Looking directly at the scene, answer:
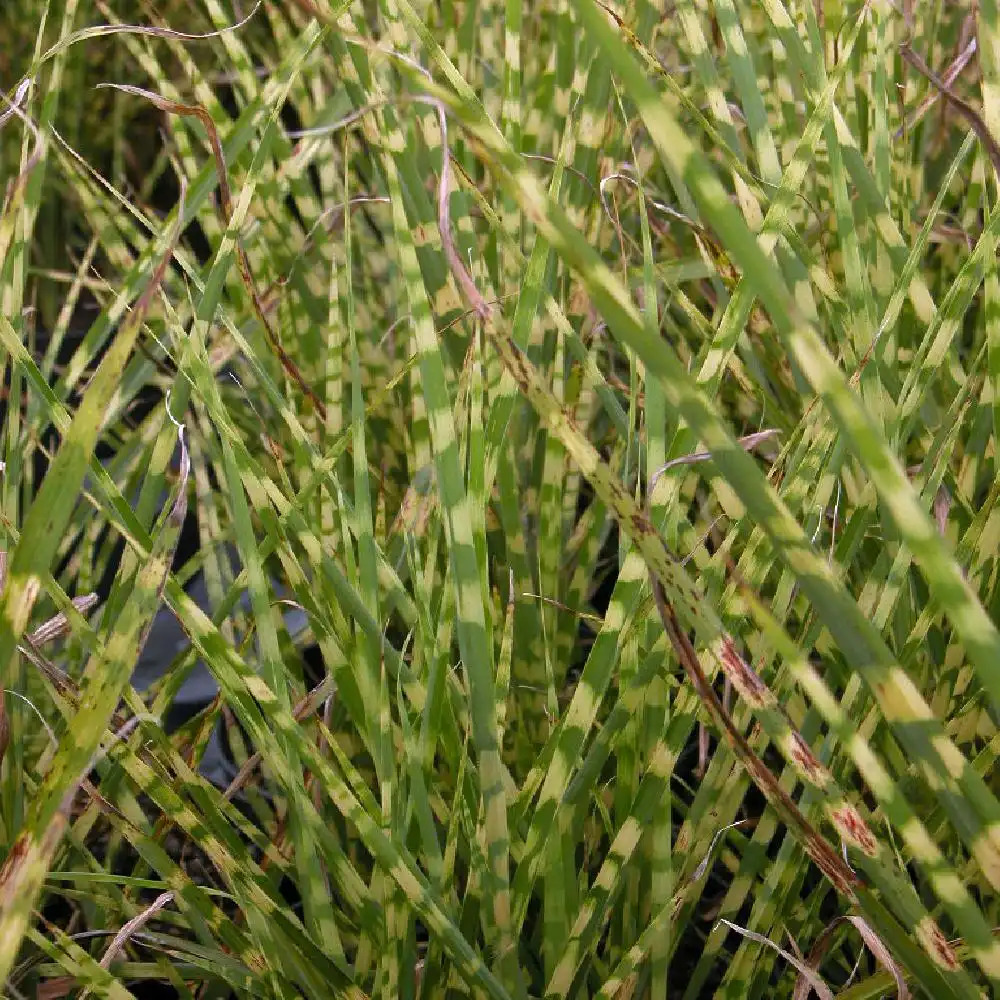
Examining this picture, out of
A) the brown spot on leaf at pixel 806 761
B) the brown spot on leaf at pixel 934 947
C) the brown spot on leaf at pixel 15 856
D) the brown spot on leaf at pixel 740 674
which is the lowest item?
the brown spot on leaf at pixel 934 947

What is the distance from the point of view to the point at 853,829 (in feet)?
1.12

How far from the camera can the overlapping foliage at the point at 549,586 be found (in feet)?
1.00

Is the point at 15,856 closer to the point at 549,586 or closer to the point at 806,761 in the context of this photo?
the point at 806,761

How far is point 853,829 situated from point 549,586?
0.28 meters

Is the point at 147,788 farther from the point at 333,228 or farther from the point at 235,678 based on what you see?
the point at 333,228

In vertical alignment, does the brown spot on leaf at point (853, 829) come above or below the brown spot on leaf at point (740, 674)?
below

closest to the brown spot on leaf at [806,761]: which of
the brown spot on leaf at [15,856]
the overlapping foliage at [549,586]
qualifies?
the overlapping foliage at [549,586]

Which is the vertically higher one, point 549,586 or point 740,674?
point 740,674

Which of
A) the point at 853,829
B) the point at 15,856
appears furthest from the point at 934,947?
the point at 15,856

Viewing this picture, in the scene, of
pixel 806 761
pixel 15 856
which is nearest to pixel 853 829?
pixel 806 761

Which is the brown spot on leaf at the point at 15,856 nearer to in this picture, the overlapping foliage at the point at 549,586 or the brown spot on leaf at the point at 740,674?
the overlapping foliage at the point at 549,586

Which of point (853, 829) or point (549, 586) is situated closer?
point (853, 829)

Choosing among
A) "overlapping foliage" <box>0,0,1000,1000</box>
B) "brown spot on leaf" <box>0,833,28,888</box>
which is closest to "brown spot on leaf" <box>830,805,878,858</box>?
"overlapping foliage" <box>0,0,1000,1000</box>

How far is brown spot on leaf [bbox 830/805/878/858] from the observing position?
→ 13.4 inches
